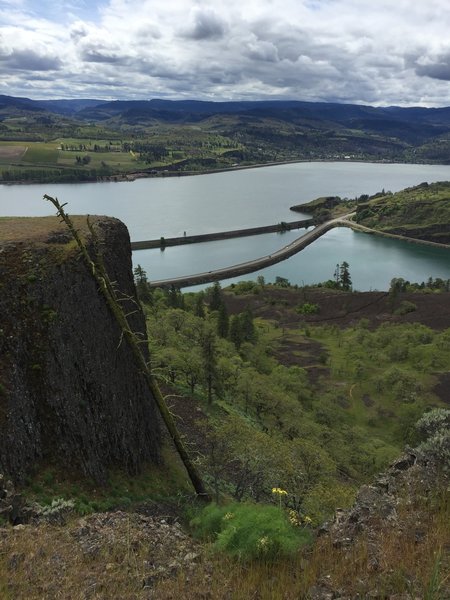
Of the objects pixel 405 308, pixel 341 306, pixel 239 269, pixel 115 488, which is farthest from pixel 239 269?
pixel 115 488

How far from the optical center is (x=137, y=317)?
1065 inches

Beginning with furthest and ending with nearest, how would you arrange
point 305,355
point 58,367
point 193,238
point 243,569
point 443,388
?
point 193,238, point 305,355, point 443,388, point 58,367, point 243,569

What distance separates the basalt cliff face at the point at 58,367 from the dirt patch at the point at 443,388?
49888 mm

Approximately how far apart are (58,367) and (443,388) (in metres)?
58.9

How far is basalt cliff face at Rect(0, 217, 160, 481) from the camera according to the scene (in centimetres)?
1565

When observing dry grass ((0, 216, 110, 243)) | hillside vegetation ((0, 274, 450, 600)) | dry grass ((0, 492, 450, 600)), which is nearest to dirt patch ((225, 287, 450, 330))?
hillside vegetation ((0, 274, 450, 600))

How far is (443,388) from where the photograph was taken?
201 ft

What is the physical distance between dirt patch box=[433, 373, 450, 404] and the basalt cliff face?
164ft

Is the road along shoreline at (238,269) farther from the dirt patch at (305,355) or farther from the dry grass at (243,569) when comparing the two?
the dry grass at (243,569)

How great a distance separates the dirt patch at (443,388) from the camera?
58797 millimetres

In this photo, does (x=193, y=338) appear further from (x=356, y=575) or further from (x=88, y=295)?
(x=356, y=575)

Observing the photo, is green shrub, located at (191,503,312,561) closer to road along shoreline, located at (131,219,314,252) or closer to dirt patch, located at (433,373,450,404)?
dirt patch, located at (433,373,450,404)

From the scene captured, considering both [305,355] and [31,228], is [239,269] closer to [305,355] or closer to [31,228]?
[305,355]

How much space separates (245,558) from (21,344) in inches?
457
